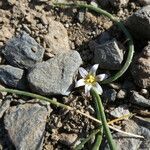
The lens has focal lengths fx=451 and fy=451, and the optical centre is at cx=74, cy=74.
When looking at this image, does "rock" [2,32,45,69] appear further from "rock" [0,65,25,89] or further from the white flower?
the white flower

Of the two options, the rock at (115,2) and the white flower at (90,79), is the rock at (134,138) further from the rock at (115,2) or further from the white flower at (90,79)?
the rock at (115,2)

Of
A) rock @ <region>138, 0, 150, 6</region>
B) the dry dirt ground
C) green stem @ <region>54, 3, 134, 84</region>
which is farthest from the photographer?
rock @ <region>138, 0, 150, 6</region>

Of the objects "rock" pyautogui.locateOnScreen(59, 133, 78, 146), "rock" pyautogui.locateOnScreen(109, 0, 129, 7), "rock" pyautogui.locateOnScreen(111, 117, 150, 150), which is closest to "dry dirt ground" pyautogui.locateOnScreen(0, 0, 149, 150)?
"rock" pyautogui.locateOnScreen(109, 0, 129, 7)

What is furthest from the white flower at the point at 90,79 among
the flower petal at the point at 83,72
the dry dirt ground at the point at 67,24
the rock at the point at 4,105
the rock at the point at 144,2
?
the rock at the point at 144,2

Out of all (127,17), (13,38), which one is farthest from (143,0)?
(13,38)

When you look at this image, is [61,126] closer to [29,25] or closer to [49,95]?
[49,95]

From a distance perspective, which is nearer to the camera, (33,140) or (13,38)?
(33,140)
